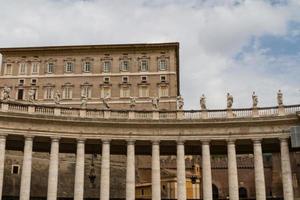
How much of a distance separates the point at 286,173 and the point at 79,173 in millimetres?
22034

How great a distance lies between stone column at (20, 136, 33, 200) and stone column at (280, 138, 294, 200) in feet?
87.4

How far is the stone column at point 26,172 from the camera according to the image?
48344 millimetres

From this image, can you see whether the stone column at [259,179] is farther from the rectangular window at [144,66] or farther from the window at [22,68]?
the window at [22,68]

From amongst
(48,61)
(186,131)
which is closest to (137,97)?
(48,61)

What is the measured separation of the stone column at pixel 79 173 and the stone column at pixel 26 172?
4.87 meters

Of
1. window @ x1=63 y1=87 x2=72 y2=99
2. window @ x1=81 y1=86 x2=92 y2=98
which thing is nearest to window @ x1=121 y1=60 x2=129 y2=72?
window @ x1=81 y1=86 x2=92 y2=98

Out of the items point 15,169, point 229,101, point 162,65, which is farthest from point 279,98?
point 162,65

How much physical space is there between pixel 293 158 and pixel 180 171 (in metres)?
27.1

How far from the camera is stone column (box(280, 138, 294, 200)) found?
Result: 50.5 m

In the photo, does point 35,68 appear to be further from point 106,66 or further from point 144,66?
point 144,66

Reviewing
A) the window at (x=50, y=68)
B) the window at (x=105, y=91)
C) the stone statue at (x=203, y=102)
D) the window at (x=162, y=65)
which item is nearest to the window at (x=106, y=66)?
the window at (x=105, y=91)

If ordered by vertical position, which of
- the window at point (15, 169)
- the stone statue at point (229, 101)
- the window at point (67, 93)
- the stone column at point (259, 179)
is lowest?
the stone column at point (259, 179)

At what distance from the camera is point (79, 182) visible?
5056 centimetres

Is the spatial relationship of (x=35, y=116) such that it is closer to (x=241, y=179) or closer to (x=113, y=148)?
(x=113, y=148)
